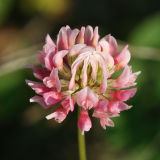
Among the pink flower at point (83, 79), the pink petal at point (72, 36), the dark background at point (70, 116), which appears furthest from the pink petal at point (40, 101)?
the dark background at point (70, 116)

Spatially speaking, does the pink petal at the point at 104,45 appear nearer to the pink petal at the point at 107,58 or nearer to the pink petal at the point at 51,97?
the pink petal at the point at 107,58

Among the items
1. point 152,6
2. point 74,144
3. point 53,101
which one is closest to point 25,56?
point 74,144

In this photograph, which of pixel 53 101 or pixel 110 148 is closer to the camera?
pixel 53 101

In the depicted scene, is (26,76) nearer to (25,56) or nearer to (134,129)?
(25,56)

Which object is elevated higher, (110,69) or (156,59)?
(156,59)

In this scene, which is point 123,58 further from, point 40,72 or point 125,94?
point 40,72

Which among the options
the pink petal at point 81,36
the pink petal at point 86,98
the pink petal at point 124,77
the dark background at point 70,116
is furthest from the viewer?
the dark background at point 70,116

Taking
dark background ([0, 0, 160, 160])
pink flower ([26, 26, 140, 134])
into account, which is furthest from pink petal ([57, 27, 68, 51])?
dark background ([0, 0, 160, 160])

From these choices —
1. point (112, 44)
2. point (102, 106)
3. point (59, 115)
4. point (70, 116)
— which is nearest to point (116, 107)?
point (102, 106)
